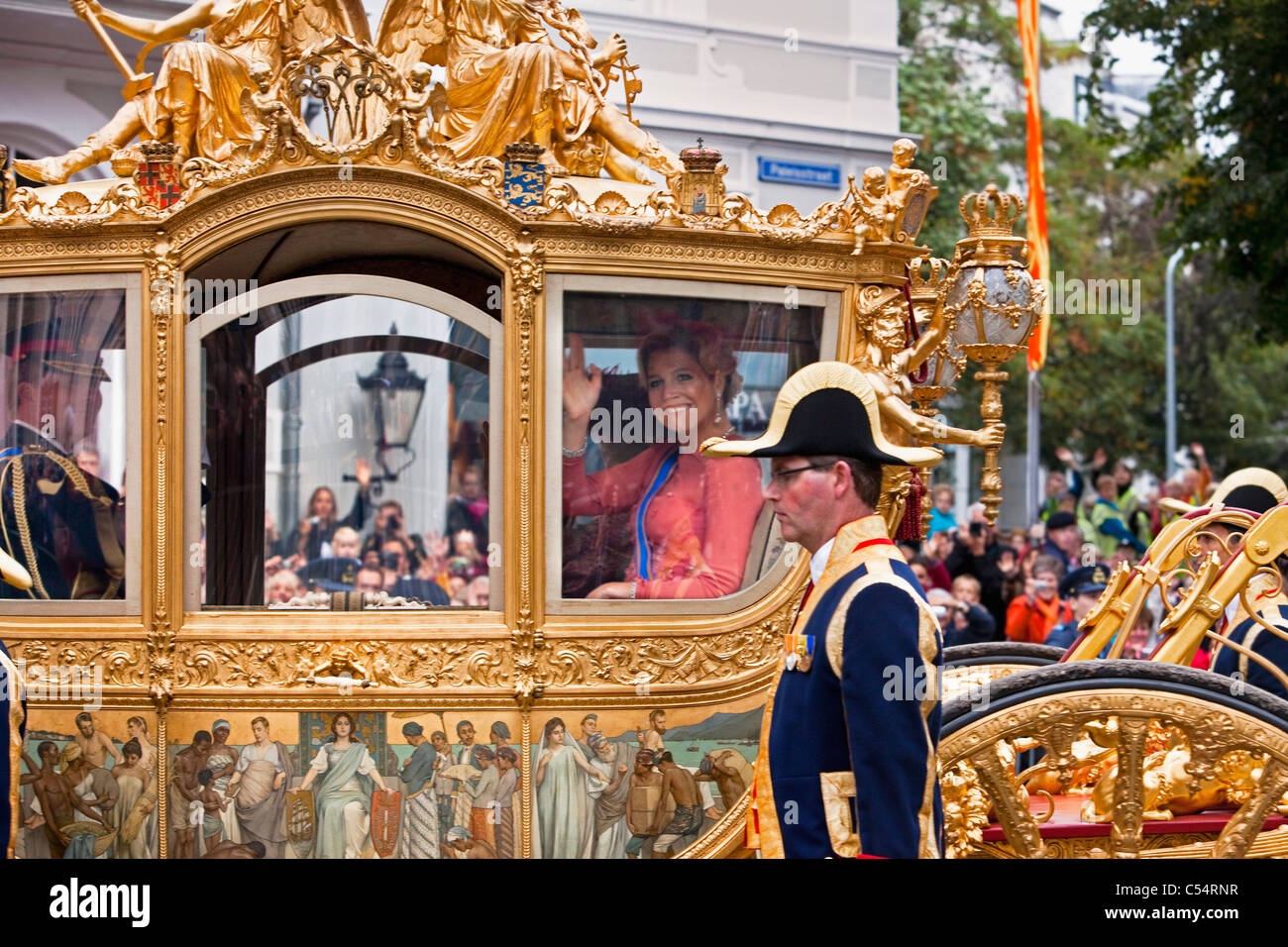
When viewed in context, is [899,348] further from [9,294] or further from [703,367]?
[9,294]

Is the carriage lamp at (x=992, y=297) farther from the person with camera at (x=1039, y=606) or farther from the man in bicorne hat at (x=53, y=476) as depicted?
the person with camera at (x=1039, y=606)

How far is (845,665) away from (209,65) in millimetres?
3099

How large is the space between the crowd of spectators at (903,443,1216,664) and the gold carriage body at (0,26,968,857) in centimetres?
241

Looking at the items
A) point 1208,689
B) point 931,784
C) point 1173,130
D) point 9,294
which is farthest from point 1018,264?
point 1173,130

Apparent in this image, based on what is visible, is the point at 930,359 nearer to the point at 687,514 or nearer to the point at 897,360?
the point at 897,360

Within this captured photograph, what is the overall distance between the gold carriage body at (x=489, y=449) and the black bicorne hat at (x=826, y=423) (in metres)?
1.34

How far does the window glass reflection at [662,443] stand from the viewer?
199 inches

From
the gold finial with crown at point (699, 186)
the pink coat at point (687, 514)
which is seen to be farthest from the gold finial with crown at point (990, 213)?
the pink coat at point (687, 514)

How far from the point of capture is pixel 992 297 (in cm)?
525

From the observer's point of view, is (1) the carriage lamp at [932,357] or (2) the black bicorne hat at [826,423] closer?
(2) the black bicorne hat at [826,423]

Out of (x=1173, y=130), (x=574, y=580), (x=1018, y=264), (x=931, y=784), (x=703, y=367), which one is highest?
(x=1173, y=130)

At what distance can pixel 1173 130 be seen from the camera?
14453 millimetres

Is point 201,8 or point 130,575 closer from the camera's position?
point 130,575

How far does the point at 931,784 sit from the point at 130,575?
2.60 m
